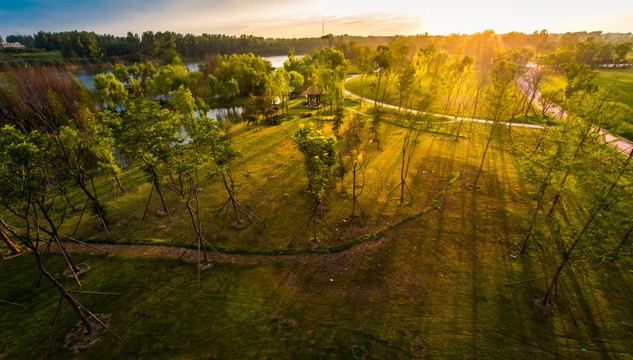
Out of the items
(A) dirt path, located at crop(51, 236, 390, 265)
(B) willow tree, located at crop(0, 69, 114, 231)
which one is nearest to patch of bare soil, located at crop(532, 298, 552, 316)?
(A) dirt path, located at crop(51, 236, 390, 265)

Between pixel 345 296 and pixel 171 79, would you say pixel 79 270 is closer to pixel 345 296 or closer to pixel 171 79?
pixel 345 296

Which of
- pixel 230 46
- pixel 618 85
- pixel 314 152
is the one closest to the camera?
pixel 314 152

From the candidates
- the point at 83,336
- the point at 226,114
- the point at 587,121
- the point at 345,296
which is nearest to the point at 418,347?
the point at 345,296

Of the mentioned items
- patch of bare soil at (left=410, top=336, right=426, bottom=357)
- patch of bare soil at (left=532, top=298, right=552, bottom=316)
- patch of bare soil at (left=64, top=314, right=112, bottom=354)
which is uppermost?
patch of bare soil at (left=532, top=298, right=552, bottom=316)

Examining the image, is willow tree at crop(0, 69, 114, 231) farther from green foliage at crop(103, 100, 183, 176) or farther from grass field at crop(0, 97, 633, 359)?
grass field at crop(0, 97, 633, 359)

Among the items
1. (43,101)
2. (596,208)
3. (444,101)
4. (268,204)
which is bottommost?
(268,204)

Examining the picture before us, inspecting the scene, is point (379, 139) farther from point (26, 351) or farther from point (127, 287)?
point (26, 351)
